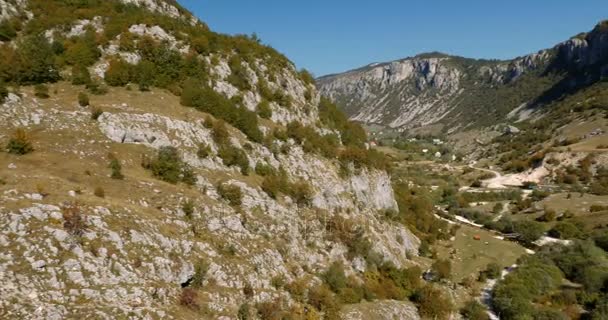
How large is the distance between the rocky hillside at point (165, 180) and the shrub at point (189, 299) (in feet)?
0.59

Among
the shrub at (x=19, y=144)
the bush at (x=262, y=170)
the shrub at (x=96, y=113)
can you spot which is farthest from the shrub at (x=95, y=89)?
the bush at (x=262, y=170)

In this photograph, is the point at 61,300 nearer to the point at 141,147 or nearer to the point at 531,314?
the point at 141,147

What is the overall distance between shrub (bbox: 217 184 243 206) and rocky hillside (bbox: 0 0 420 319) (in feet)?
0.30

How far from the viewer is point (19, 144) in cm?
2894

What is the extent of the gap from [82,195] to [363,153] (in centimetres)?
4065

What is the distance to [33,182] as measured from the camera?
997 inches

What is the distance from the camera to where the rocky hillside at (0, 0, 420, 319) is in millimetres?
22609

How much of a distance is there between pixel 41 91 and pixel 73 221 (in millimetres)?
19535

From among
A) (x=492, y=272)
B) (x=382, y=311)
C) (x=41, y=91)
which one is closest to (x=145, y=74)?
(x=41, y=91)

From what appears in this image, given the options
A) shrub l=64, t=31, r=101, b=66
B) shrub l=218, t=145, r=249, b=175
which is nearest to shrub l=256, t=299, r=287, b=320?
shrub l=218, t=145, r=249, b=175

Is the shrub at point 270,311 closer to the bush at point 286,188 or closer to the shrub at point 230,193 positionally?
the shrub at point 230,193

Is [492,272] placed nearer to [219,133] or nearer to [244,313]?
[219,133]

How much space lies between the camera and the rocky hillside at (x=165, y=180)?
22.6 meters

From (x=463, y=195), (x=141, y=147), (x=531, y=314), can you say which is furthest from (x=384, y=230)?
(x=463, y=195)
